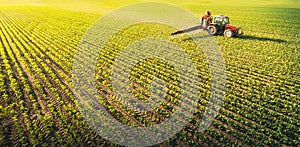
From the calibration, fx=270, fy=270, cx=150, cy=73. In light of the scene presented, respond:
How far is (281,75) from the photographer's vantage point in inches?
598

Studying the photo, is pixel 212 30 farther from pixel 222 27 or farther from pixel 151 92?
pixel 151 92

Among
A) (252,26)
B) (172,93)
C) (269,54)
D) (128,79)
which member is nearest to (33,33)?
(128,79)

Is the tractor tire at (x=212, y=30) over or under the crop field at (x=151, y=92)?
over

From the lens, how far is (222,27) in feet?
77.8

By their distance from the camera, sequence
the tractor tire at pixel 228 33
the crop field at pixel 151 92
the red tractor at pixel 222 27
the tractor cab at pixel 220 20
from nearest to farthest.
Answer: the crop field at pixel 151 92 < the tractor cab at pixel 220 20 < the red tractor at pixel 222 27 < the tractor tire at pixel 228 33

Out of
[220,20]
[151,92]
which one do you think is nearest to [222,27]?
[220,20]

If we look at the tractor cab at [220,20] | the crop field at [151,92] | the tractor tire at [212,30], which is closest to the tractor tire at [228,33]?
the crop field at [151,92]

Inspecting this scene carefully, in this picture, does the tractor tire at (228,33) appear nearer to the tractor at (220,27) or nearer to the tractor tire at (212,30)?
the tractor at (220,27)

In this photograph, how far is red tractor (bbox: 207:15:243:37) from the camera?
75.9 ft

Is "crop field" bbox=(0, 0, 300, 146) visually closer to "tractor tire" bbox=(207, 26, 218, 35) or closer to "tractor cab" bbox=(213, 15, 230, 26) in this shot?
"tractor tire" bbox=(207, 26, 218, 35)

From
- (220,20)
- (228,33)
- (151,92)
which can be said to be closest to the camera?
(151,92)

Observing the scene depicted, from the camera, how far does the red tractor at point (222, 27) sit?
2314cm

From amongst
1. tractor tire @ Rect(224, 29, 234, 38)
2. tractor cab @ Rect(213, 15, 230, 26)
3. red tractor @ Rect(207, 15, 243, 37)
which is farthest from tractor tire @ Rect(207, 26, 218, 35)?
tractor tire @ Rect(224, 29, 234, 38)

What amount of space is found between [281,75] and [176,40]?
10013 millimetres
